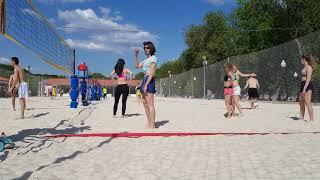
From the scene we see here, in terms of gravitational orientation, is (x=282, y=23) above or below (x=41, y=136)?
above

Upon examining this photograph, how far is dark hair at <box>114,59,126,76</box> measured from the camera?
12.5m

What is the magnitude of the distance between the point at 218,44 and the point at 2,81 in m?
33.4

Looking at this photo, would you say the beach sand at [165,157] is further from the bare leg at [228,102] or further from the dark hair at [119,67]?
the dark hair at [119,67]

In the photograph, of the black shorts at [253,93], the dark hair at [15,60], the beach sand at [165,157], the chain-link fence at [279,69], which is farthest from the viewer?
the chain-link fence at [279,69]

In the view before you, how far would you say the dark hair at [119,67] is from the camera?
493 inches

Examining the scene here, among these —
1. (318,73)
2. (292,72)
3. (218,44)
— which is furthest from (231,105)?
(218,44)

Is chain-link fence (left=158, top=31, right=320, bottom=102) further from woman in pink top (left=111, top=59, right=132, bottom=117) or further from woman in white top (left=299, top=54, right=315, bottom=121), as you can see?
woman in white top (left=299, top=54, right=315, bottom=121)

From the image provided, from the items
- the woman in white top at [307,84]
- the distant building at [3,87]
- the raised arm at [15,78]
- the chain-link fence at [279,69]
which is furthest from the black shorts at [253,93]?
the distant building at [3,87]

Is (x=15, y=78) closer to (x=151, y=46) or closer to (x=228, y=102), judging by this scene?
(x=151, y=46)

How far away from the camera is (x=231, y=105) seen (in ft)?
39.4

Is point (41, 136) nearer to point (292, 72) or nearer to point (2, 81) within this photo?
point (292, 72)

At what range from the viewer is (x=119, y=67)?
499 inches

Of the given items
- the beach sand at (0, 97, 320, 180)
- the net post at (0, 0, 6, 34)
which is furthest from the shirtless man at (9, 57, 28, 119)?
the net post at (0, 0, 6, 34)

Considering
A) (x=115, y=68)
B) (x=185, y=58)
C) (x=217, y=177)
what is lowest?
(x=217, y=177)
